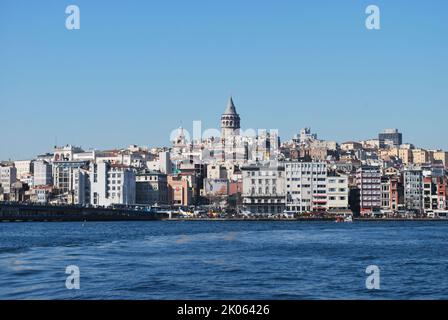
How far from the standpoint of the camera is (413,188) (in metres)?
85.2

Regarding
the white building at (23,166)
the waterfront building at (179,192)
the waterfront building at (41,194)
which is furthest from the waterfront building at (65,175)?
the white building at (23,166)

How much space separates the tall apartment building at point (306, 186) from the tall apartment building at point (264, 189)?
1.17 meters

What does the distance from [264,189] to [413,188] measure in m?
13.8

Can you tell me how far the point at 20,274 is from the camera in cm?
1842

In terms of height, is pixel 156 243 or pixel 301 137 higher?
pixel 301 137

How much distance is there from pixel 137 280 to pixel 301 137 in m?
144

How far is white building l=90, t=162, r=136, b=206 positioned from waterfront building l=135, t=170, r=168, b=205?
147 inches

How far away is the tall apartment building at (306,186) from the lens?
81.9 meters

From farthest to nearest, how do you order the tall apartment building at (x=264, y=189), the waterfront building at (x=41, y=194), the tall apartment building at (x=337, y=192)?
the waterfront building at (x=41, y=194) < the tall apartment building at (x=264, y=189) < the tall apartment building at (x=337, y=192)

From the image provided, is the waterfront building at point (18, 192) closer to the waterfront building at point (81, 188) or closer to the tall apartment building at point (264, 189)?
the waterfront building at point (81, 188)

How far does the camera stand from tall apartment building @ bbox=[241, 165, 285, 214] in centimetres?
8419

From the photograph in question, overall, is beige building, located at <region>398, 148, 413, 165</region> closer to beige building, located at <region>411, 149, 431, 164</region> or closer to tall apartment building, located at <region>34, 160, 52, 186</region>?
beige building, located at <region>411, 149, 431, 164</region>

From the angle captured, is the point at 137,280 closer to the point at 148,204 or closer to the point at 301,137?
the point at 148,204
